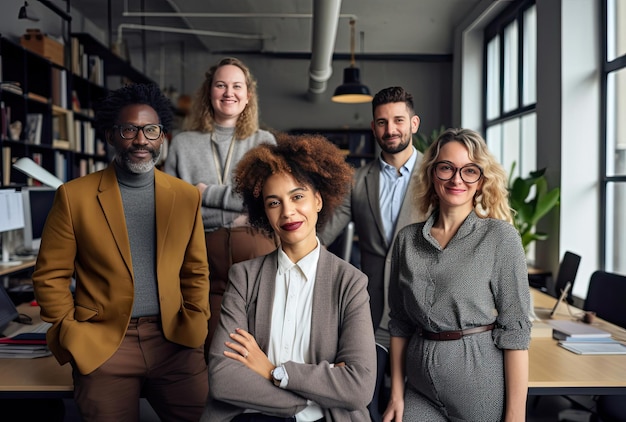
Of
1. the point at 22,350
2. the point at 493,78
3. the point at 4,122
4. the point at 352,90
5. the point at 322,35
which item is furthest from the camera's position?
the point at 493,78

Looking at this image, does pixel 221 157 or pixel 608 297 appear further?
pixel 608 297

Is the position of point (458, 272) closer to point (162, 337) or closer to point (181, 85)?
point (162, 337)

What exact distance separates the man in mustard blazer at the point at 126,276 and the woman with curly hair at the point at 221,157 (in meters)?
0.33

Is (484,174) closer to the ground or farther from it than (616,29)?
closer to the ground

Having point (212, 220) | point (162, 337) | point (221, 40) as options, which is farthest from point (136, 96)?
point (221, 40)

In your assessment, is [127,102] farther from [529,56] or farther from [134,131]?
[529,56]

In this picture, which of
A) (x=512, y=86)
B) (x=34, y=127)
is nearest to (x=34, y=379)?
(x=34, y=127)

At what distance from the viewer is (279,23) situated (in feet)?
30.2

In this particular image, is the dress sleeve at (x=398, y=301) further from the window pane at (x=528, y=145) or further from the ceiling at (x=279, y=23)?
the ceiling at (x=279, y=23)

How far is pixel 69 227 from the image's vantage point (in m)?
2.11

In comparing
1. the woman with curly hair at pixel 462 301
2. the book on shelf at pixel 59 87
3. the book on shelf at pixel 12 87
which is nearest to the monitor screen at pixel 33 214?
the book on shelf at pixel 12 87

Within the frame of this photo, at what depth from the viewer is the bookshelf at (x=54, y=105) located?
227 inches

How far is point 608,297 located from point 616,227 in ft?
6.76

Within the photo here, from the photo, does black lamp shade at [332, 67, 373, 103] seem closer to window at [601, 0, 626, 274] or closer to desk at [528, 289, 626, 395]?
window at [601, 0, 626, 274]
